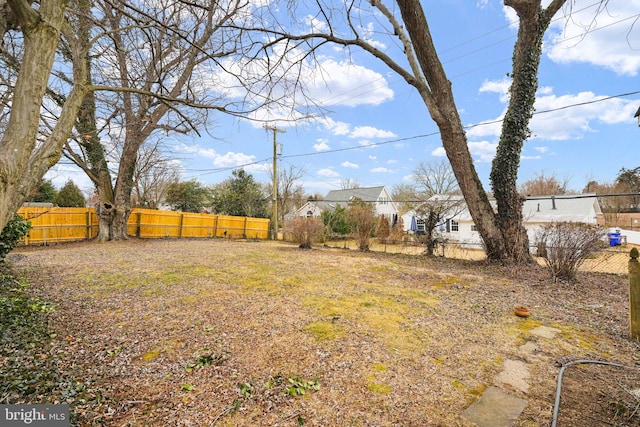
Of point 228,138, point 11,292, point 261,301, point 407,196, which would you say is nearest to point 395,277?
point 261,301

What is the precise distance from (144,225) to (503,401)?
47.7ft

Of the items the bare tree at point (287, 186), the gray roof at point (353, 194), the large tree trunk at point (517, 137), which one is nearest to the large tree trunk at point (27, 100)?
the large tree trunk at point (517, 137)

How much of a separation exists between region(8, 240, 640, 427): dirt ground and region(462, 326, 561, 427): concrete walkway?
0.16 ft

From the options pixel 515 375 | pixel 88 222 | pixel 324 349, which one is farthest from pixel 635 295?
pixel 88 222

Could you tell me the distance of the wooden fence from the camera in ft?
33.1

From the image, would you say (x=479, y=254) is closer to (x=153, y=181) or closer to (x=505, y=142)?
(x=505, y=142)

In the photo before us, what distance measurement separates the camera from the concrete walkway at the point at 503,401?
1.60 meters

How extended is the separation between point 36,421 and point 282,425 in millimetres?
1183

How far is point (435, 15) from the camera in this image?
5.42 meters

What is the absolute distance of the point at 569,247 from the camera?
4.71 m

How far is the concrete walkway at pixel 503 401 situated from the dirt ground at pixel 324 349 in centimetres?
5

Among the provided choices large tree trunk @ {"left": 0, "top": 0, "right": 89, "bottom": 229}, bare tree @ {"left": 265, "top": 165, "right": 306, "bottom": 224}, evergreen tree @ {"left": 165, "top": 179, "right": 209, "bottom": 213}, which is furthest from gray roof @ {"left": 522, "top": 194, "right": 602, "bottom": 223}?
evergreen tree @ {"left": 165, "top": 179, "right": 209, "bottom": 213}

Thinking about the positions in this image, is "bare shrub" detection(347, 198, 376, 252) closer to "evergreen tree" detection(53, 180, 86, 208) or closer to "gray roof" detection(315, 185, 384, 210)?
"evergreen tree" detection(53, 180, 86, 208)

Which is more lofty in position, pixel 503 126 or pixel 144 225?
pixel 503 126
